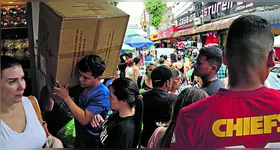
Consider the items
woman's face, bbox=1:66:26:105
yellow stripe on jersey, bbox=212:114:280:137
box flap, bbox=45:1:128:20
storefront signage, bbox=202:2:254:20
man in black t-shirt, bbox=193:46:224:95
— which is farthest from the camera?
storefront signage, bbox=202:2:254:20

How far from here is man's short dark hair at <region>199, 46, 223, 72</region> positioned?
2.10 meters

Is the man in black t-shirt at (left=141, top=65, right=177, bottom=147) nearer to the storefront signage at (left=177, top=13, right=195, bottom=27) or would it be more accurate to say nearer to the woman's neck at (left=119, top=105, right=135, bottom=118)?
the woman's neck at (left=119, top=105, right=135, bottom=118)

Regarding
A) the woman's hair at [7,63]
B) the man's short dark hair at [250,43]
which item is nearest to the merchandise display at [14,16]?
the woman's hair at [7,63]

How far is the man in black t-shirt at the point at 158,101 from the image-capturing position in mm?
2174

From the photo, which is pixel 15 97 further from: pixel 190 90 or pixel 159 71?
pixel 159 71

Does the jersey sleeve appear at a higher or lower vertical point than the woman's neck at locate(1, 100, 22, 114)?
lower

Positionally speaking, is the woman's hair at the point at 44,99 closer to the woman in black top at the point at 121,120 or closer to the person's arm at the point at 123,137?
the woman in black top at the point at 121,120

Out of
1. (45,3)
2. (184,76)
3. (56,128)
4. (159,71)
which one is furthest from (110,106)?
(184,76)

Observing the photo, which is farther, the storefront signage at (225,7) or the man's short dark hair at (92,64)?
the storefront signage at (225,7)

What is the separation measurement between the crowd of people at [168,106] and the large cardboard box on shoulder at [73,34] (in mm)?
69

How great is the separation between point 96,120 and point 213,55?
0.91 meters

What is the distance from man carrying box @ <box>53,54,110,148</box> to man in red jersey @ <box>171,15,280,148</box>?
0.65m

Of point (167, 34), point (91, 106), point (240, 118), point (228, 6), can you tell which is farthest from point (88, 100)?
point (167, 34)

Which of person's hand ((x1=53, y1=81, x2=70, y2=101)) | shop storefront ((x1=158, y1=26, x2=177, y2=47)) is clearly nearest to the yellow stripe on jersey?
person's hand ((x1=53, y1=81, x2=70, y2=101))
